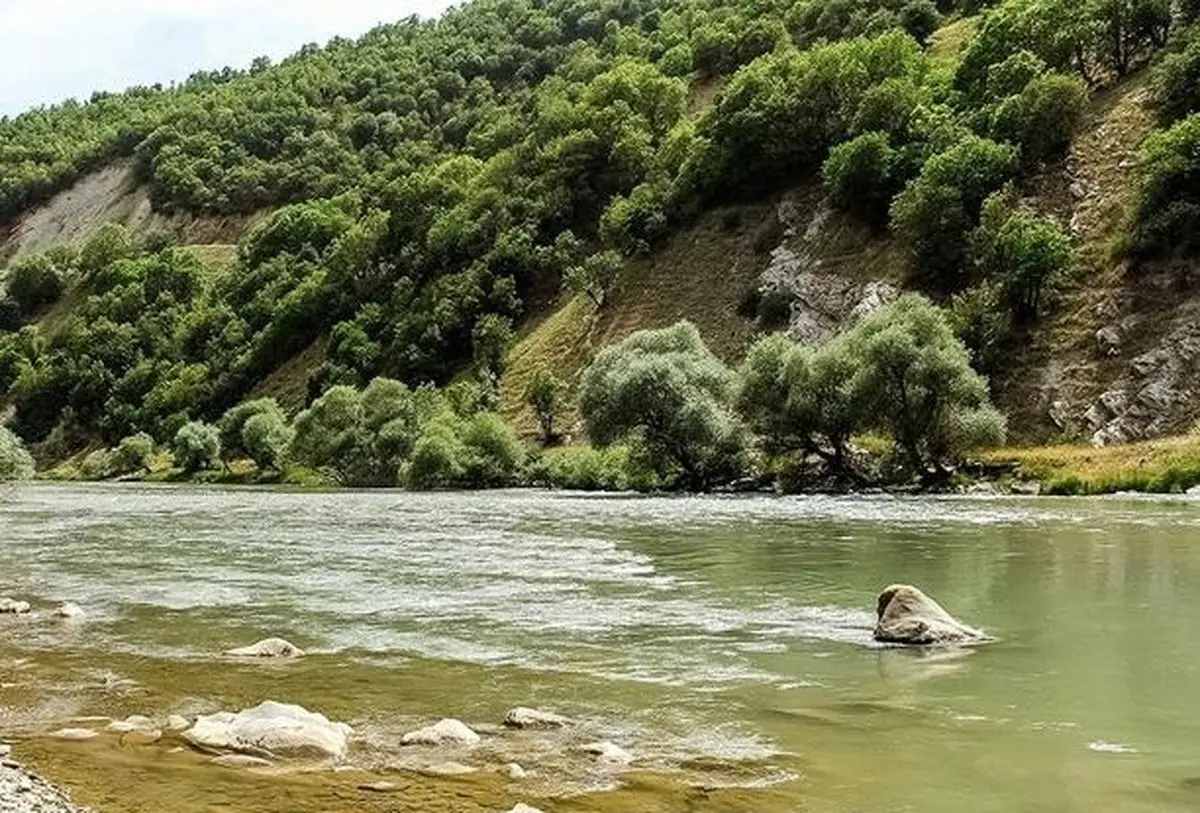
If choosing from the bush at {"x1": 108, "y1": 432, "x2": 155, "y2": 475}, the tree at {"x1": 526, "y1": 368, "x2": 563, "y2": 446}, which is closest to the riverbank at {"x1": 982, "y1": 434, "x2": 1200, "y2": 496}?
the tree at {"x1": 526, "y1": 368, "x2": 563, "y2": 446}

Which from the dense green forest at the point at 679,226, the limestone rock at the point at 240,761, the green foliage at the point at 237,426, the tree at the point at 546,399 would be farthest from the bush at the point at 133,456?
the limestone rock at the point at 240,761

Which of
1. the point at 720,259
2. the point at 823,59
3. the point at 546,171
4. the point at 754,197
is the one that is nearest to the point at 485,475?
the point at 720,259

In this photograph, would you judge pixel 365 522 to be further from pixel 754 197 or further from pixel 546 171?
pixel 546 171

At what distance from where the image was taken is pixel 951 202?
8944 centimetres

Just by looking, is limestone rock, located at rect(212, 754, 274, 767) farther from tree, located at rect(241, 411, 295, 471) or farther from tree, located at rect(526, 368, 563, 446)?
tree, located at rect(241, 411, 295, 471)

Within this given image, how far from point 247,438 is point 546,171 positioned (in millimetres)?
54324

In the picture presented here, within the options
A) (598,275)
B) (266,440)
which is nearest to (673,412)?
(598,275)

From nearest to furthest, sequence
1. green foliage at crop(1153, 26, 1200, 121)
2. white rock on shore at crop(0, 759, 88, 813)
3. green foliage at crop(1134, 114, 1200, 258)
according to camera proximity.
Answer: white rock on shore at crop(0, 759, 88, 813), green foliage at crop(1134, 114, 1200, 258), green foliage at crop(1153, 26, 1200, 121)

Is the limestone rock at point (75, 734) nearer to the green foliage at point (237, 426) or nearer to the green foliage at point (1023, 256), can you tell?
the green foliage at point (1023, 256)

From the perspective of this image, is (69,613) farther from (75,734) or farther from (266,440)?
(266,440)

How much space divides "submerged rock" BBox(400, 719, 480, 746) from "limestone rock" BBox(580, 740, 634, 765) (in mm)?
1589

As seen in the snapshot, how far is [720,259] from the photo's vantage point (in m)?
117

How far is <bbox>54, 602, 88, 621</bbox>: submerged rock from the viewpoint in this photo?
86.5ft

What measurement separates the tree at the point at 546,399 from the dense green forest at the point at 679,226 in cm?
42
